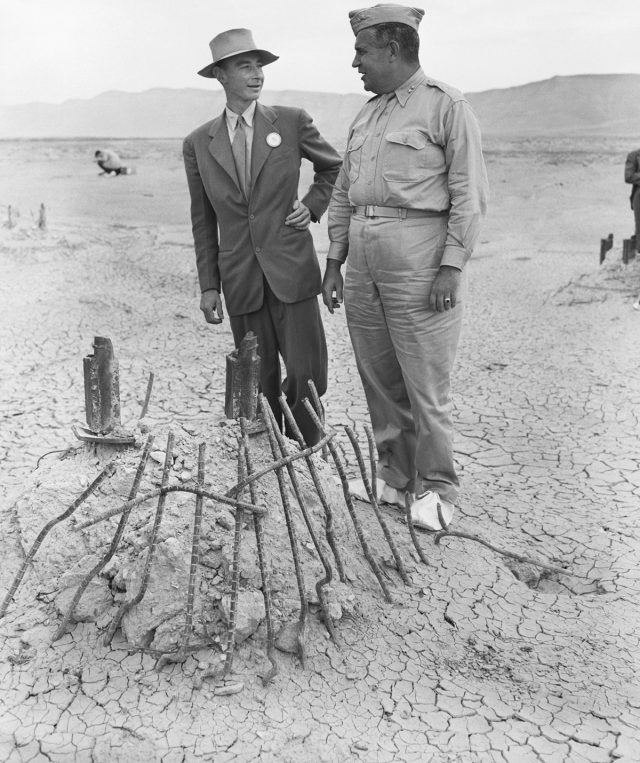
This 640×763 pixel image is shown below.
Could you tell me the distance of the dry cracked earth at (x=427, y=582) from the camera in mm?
2152

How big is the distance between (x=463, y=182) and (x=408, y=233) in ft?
0.85

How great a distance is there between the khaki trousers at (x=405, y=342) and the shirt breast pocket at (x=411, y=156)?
164mm

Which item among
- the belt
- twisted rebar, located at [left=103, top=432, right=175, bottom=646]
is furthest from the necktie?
twisted rebar, located at [left=103, top=432, right=175, bottom=646]

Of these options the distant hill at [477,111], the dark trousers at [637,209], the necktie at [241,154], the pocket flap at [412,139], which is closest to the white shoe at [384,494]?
the necktie at [241,154]

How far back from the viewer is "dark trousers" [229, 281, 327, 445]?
3.21m

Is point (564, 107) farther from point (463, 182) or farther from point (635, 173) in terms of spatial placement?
point (463, 182)

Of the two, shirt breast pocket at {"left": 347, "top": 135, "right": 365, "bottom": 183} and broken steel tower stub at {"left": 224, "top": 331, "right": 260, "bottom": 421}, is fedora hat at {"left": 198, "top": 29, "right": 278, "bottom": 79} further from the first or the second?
broken steel tower stub at {"left": 224, "top": 331, "right": 260, "bottom": 421}

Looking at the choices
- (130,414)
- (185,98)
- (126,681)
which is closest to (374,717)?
(126,681)

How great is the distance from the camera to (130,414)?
4531 mm

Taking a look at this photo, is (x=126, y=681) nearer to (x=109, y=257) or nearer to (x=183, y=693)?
(x=183, y=693)

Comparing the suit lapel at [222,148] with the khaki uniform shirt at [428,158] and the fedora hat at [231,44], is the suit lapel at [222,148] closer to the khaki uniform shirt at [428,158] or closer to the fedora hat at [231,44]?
the fedora hat at [231,44]

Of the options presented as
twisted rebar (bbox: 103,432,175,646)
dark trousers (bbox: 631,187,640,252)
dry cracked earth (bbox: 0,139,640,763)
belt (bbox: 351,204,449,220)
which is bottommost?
dry cracked earth (bbox: 0,139,640,763)

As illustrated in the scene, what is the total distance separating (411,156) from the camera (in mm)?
2723

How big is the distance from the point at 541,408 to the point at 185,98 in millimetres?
29266
